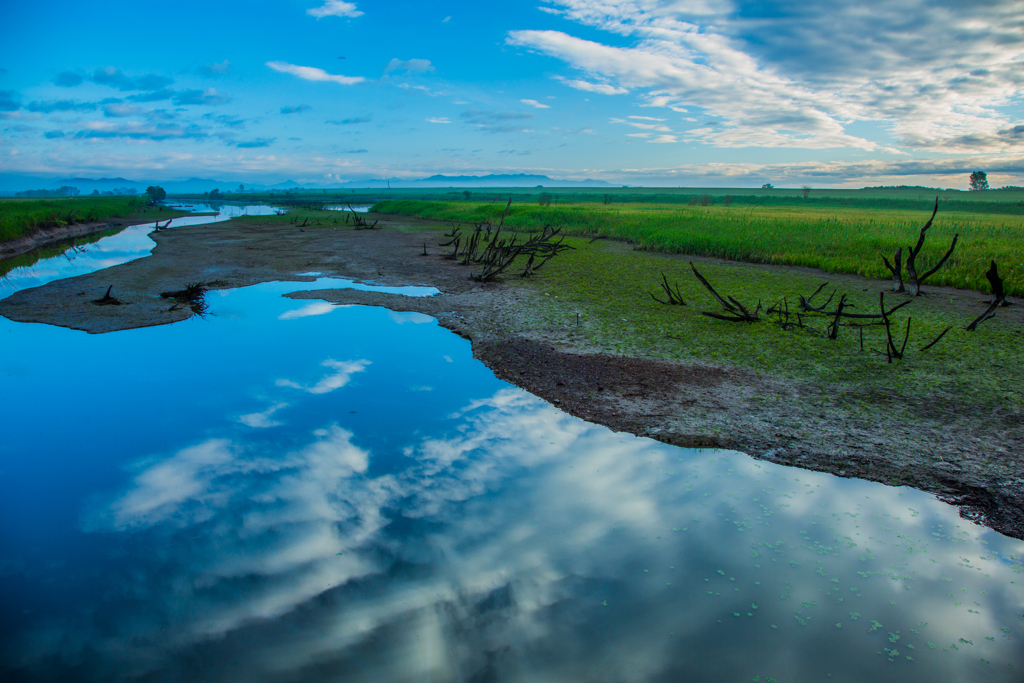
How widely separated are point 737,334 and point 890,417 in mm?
3059

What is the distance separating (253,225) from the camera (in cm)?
2975

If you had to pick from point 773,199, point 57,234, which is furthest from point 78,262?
point 773,199

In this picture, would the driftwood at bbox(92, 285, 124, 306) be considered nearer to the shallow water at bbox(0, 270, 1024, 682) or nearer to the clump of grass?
the shallow water at bbox(0, 270, 1024, 682)

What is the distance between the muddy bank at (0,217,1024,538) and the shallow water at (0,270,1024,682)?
325 mm

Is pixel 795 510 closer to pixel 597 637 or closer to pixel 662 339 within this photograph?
pixel 597 637

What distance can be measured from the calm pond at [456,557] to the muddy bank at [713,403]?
0.33 metres

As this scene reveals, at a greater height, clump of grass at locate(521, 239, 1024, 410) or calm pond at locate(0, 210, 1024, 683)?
clump of grass at locate(521, 239, 1024, 410)

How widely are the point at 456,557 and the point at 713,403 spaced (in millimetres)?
3512

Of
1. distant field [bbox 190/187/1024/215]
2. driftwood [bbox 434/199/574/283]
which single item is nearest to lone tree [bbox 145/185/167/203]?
distant field [bbox 190/187/1024/215]

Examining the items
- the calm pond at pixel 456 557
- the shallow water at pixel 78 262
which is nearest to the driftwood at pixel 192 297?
the shallow water at pixel 78 262

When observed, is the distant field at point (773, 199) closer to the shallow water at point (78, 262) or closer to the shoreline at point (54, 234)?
the shallow water at point (78, 262)

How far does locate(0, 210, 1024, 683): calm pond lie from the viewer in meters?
2.80

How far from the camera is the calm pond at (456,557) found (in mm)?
2797

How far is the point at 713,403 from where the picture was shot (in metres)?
5.73
